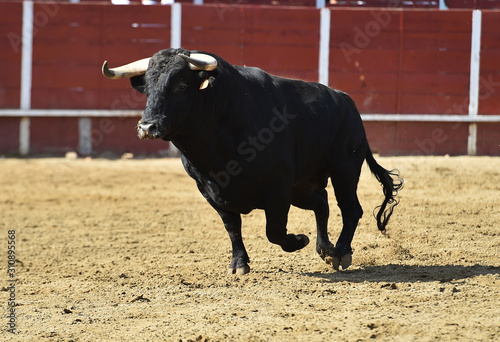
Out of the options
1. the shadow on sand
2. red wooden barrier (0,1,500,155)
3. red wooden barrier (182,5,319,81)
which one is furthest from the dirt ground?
red wooden barrier (182,5,319,81)

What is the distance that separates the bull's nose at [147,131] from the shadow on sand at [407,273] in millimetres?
1384

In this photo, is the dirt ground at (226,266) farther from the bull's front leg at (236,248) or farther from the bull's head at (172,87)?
the bull's head at (172,87)

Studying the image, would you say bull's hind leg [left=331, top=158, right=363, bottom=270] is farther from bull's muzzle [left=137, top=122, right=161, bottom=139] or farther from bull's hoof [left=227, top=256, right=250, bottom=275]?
bull's muzzle [left=137, top=122, right=161, bottom=139]

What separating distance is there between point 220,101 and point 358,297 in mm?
1350

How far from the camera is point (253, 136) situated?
15.1ft

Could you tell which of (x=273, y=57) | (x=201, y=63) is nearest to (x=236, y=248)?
(x=201, y=63)

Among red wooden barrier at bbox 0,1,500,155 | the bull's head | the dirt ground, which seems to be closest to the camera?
the dirt ground

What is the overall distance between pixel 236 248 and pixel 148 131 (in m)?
1.23

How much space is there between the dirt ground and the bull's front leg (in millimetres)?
93

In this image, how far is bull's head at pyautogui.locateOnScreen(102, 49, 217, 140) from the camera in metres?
4.18

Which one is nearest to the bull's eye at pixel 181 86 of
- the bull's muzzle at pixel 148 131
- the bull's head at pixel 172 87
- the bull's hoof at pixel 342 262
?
the bull's head at pixel 172 87

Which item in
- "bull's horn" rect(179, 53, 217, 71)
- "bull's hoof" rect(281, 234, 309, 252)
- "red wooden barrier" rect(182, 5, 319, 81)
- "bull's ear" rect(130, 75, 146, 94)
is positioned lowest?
"bull's hoof" rect(281, 234, 309, 252)

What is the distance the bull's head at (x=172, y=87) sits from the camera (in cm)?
418

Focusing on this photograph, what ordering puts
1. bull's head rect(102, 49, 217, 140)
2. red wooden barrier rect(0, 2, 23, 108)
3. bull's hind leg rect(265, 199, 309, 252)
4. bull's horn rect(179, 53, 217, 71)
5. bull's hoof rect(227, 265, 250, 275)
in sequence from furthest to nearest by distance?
red wooden barrier rect(0, 2, 23, 108) → bull's hoof rect(227, 265, 250, 275) → bull's hind leg rect(265, 199, 309, 252) → bull's horn rect(179, 53, 217, 71) → bull's head rect(102, 49, 217, 140)
